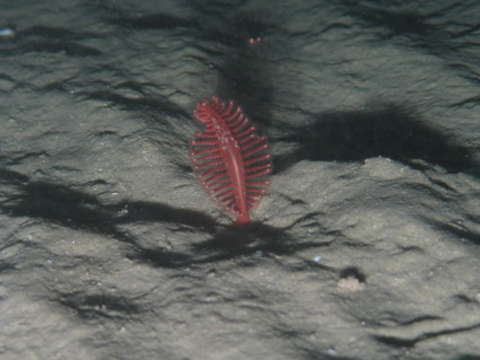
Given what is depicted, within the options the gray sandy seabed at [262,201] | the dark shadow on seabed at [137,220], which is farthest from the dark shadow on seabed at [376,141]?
the dark shadow on seabed at [137,220]

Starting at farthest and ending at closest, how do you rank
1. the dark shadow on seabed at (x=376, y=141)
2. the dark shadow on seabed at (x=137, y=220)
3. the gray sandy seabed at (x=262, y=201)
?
the dark shadow on seabed at (x=376, y=141) → the dark shadow on seabed at (x=137, y=220) → the gray sandy seabed at (x=262, y=201)

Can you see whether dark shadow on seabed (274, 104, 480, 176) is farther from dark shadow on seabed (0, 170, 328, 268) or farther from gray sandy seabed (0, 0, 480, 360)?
dark shadow on seabed (0, 170, 328, 268)

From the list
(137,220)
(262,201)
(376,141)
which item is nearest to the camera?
(137,220)

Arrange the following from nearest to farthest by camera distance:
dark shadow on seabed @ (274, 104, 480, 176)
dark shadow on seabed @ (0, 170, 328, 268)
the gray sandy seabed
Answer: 1. the gray sandy seabed
2. dark shadow on seabed @ (0, 170, 328, 268)
3. dark shadow on seabed @ (274, 104, 480, 176)

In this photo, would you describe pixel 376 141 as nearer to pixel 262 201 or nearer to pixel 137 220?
pixel 262 201

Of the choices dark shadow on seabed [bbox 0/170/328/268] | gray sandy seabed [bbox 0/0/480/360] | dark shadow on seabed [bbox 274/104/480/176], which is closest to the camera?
gray sandy seabed [bbox 0/0/480/360]

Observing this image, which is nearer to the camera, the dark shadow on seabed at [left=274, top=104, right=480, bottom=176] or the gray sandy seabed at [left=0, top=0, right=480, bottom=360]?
the gray sandy seabed at [left=0, top=0, right=480, bottom=360]

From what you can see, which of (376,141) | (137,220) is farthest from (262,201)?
(376,141)

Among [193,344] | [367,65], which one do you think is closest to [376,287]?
[193,344]

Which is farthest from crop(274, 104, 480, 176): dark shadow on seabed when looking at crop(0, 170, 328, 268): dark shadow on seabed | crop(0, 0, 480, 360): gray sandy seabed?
crop(0, 170, 328, 268): dark shadow on seabed

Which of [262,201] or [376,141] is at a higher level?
[376,141]

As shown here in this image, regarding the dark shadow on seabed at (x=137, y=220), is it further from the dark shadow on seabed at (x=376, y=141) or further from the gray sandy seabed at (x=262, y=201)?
the dark shadow on seabed at (x=376, y=141)

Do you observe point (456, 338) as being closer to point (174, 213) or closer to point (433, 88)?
point (174, 213)
